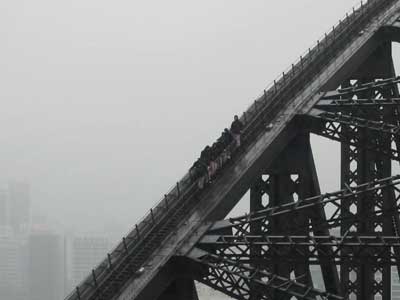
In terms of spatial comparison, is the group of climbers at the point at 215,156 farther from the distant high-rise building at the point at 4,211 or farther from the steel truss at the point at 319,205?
the distant high-rise building at the point at 4,211

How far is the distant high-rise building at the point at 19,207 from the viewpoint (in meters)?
102

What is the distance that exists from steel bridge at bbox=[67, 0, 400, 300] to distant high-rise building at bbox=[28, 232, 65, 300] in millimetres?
56072

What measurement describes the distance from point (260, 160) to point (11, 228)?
84890mm

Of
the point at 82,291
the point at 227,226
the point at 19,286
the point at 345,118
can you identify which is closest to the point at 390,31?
the point at 345,118

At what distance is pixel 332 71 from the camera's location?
26.9 metres

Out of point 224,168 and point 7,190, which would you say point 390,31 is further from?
point 7,190

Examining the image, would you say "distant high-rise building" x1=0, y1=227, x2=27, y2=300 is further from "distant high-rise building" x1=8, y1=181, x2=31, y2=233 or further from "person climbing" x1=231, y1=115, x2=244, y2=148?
"person climbing" x1=231, y1=115, x2=244, y2=148

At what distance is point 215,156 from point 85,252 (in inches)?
2751

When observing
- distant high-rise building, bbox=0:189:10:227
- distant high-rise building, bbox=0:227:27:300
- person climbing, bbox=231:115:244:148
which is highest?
person climbing, bbox=231:115:244:148

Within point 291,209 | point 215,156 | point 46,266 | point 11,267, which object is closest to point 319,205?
point 291,209

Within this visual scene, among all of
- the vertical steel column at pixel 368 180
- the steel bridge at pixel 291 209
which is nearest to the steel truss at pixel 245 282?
the steel bridge at pixel 291 209

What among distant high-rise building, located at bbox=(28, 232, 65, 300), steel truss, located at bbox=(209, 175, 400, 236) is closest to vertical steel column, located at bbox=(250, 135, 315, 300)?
steel truss, located at bbox=(209, 175, 400, 236)

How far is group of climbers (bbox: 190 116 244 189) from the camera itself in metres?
22.5

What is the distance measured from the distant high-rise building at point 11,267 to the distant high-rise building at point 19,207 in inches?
64.3
